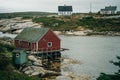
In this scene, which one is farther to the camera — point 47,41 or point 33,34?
point 33,34

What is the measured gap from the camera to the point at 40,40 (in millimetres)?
49281

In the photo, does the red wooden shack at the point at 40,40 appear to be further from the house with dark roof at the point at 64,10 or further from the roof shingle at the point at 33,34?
the house with dark roof at the point at 64,10

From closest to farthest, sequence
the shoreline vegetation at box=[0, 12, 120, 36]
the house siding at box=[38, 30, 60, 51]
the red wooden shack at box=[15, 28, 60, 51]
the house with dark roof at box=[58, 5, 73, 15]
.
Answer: the red wooden shack at box=[15, 28, 60, 51]
the house siding at box=[38, 30, 60, 51]
the shoreline vegetation at box=[0, 12, 120, 36]
the house with dark roof at box=[58, 5, 73, 15]

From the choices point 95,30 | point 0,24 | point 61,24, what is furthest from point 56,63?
point 0,24

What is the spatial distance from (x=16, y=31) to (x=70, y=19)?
29.7 metres

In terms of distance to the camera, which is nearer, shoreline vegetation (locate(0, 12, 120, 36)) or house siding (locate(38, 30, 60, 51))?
house siding (locate(38, 30, 60, 51))

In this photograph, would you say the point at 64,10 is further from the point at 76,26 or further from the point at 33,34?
the point at 33,34

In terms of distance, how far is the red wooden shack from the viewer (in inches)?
1940

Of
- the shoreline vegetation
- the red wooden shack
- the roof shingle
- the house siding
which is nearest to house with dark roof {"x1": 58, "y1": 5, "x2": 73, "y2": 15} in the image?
the shoreline vegetation

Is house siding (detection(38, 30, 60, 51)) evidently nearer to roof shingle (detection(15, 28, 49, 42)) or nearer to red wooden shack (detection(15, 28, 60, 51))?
red wooden shack (detection(15, 28, 60, 51))

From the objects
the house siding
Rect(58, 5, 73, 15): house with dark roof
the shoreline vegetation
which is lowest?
the shoreline vegetation

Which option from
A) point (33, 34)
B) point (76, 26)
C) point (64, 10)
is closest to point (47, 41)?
point (33, 34)

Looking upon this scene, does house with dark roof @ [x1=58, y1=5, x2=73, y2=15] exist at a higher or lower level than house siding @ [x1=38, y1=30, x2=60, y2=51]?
higher

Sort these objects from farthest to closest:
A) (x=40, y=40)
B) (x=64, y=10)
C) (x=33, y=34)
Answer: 1. (x=64, y=10)
2. (x=33, y=34)
3. (x=40, y=40)
